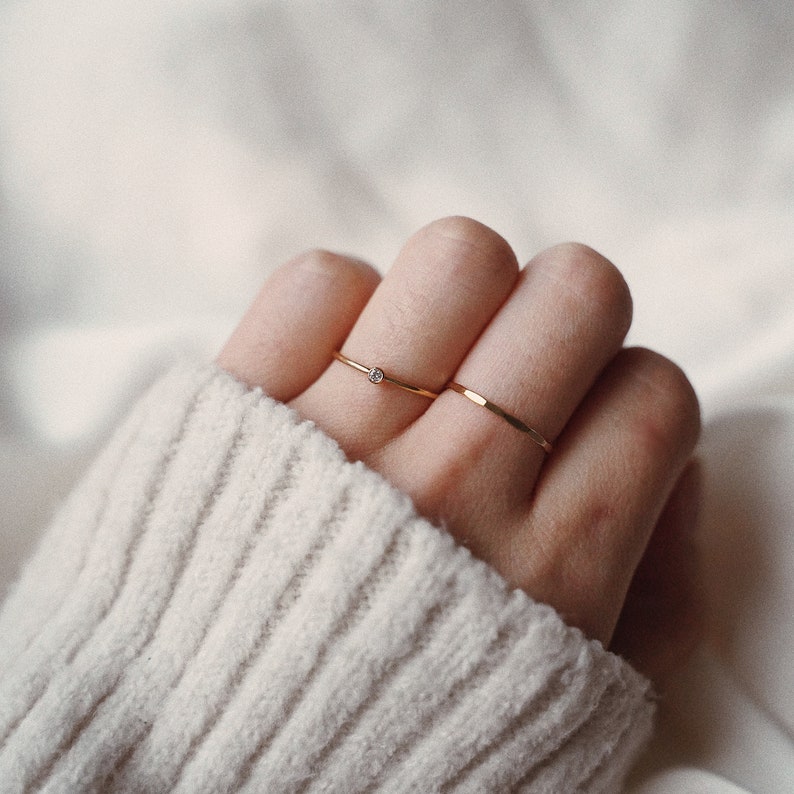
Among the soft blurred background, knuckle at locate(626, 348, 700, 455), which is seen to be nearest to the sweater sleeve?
knuckle at locate(626, 348, 700, 455)

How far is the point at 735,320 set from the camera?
884 millimetres

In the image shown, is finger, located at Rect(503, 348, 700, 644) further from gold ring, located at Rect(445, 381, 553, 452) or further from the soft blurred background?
the soft blurred background

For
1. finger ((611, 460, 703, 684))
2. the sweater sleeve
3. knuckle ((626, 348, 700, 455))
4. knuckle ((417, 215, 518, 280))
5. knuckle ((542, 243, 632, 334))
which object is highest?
knuckle ((542, 243, 632, 334))

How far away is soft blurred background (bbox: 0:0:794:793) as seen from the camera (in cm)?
88

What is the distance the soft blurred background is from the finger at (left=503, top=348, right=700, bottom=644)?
262mm

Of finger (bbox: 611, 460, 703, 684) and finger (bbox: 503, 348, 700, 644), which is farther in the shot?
finger (bbox: 611, 460, 703, 684)

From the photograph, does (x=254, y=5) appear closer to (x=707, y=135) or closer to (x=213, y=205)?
(x=213, y=205)

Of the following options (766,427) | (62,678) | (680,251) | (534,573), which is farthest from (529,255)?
(62,678)

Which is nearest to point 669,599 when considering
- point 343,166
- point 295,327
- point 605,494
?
point 605,494

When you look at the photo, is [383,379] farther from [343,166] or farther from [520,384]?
[343,166]

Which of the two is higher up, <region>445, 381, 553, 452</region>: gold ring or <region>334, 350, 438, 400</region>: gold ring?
<region>445, 381, 553, 452</region>: gold ring

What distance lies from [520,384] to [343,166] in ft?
1.46

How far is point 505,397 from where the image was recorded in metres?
0.61

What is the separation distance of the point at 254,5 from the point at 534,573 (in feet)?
2.29
